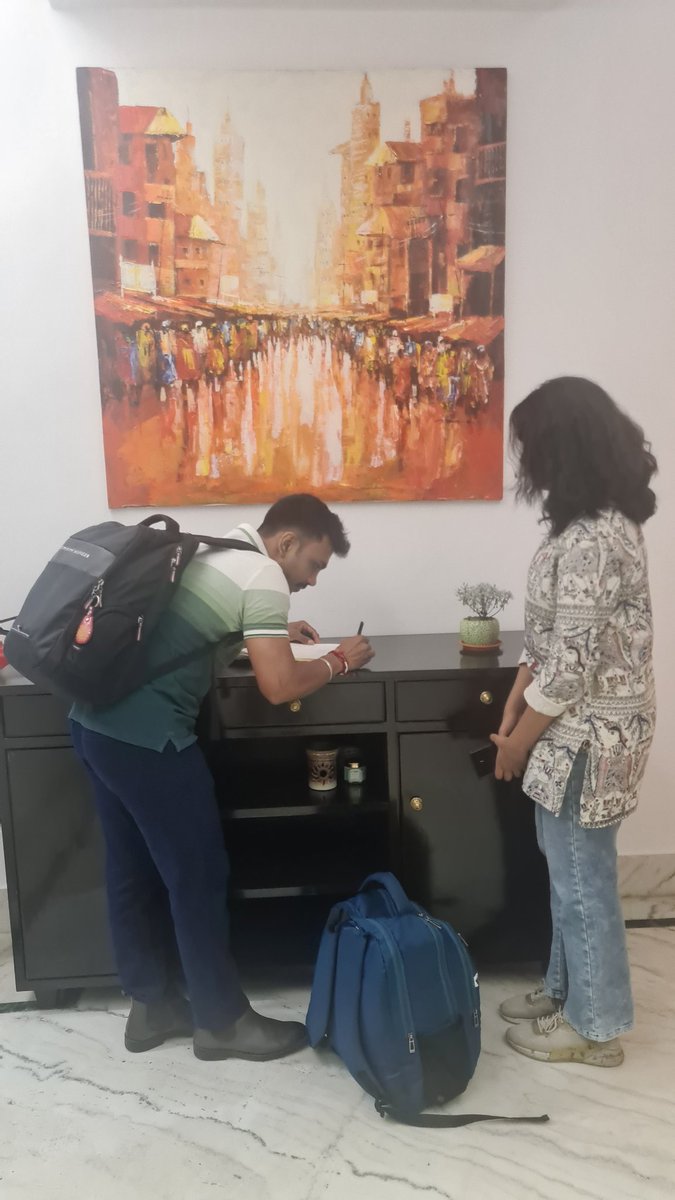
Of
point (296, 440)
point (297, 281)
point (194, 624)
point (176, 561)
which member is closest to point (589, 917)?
point (194, 624)

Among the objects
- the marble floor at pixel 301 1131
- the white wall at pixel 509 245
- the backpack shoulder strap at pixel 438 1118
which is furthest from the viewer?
the white wall at pixel 509 245

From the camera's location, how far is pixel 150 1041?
1.93 metres

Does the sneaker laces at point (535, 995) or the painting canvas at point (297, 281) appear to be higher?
the painting canvas at point (297, 281)

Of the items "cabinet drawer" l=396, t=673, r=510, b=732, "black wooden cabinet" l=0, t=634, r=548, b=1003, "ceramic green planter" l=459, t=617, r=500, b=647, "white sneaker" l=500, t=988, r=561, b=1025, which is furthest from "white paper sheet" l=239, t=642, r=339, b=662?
"white sneaker" l=500, t=988, r=561, b=1025

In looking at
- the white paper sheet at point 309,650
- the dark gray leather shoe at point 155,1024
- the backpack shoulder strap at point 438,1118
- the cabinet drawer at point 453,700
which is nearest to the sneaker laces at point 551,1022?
the backpack shoulder strap at point 438,1118

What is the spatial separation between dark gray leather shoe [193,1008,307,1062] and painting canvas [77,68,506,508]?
4.44 feet

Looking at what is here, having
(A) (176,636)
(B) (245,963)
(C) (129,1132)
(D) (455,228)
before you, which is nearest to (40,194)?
(D) (455,228)

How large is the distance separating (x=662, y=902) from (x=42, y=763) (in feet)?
6.06

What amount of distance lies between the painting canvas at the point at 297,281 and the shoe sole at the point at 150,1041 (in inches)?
53.7

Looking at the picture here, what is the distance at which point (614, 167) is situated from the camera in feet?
7.74

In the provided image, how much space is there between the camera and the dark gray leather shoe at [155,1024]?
193 cm

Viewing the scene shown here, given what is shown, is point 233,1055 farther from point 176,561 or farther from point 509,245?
point 509,245

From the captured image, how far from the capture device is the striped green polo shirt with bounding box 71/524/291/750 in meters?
1.69

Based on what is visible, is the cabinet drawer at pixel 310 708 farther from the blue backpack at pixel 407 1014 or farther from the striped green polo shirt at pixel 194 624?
the blue backpack at pixel 407 1014
